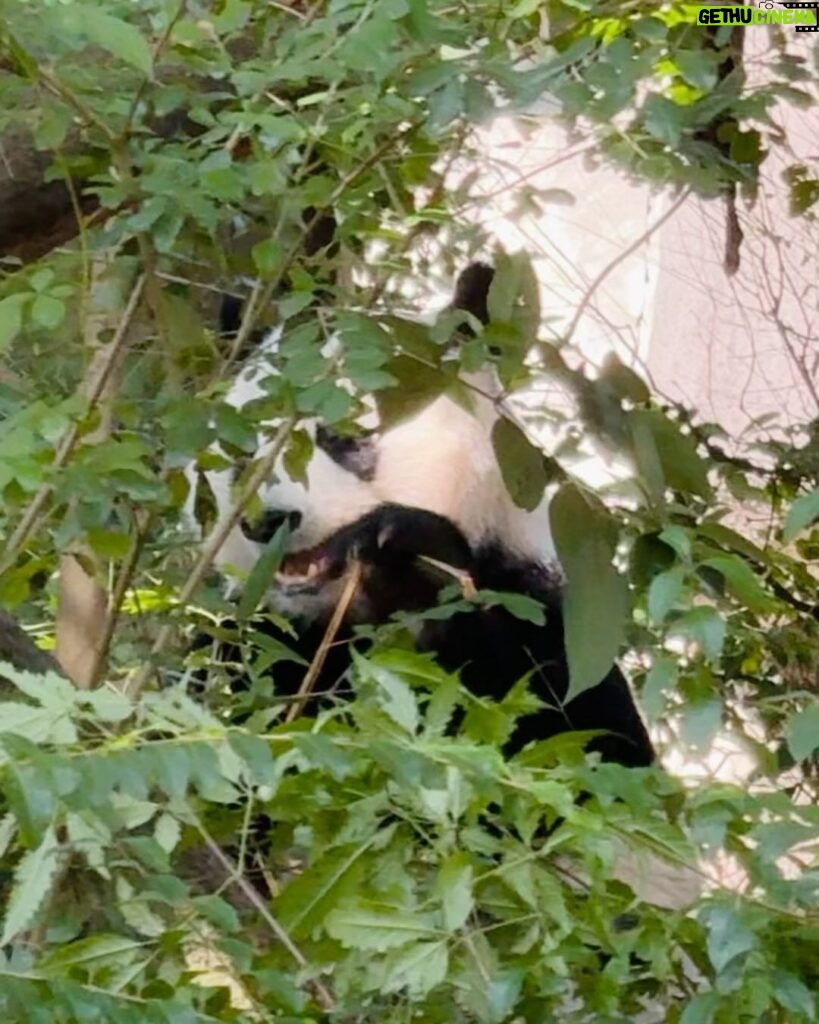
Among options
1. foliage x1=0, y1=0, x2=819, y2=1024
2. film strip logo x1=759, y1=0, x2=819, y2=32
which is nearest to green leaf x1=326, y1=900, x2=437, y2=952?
foliage x1=0, y1=0, x2=819, y2=1024

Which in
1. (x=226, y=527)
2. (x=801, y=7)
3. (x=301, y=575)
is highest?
(x=801, y=7)

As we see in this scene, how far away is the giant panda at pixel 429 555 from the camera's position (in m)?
1.33

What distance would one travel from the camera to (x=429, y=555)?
1.42m

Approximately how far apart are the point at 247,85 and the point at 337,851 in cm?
40

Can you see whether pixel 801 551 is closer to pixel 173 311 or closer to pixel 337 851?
pixel 173 311

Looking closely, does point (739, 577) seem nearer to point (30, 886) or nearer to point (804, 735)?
point (804, 735)

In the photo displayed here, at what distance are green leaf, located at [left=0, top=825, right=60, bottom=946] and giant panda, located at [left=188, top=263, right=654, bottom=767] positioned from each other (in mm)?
792

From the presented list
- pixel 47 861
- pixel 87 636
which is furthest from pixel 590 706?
pixel 47 861

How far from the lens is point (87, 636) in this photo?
3.29 feet

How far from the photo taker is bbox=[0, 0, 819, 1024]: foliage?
20.0 inches

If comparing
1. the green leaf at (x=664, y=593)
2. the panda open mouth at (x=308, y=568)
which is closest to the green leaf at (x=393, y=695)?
the green leaf at (x=664, y=593)

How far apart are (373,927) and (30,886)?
13 cm

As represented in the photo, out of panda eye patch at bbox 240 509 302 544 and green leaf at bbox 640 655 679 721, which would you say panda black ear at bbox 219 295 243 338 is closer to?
panda eye patch at bbox 240 509 302 544

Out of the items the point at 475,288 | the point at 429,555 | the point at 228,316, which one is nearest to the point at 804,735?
the point at 475,288
